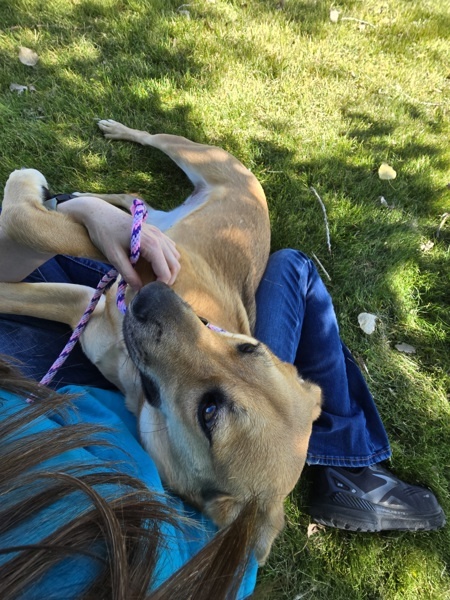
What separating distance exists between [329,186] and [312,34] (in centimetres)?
200

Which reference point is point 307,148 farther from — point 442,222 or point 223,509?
point 223,509

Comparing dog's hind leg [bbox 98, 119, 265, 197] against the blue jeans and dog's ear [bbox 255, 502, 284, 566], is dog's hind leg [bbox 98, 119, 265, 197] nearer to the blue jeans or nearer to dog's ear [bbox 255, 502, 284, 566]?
the blue jeans

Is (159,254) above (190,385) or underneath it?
above

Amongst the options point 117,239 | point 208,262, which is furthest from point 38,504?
point 208,262

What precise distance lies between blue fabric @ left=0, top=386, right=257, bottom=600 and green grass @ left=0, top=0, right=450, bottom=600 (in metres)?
1.76

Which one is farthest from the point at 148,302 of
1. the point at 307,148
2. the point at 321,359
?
the point at 307,148

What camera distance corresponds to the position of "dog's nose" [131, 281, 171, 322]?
1838 mm

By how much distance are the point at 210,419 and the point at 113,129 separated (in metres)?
2.64

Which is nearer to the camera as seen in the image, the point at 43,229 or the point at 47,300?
the point at 43,229

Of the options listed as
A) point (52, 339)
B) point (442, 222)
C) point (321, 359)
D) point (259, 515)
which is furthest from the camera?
point (442, 222)

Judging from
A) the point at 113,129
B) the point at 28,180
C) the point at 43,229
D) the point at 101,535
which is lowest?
the point at 101,535

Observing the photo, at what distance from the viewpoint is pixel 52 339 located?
88.3 inches

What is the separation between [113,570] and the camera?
819mm

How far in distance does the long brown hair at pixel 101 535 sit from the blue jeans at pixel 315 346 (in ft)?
5.65
